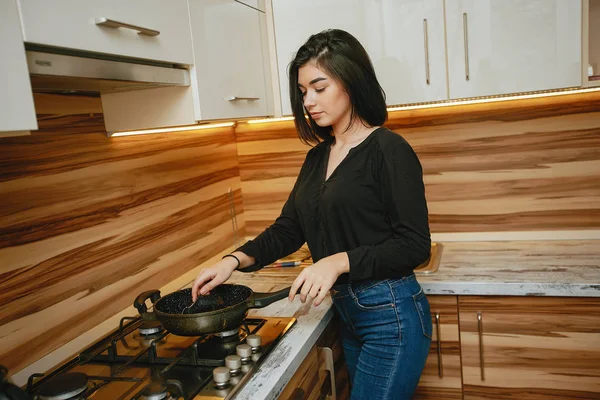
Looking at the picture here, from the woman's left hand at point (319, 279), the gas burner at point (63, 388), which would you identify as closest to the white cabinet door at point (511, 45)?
the woman's left hand at point (319, 279)

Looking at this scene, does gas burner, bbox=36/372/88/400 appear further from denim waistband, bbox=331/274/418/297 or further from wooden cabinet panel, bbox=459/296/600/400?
wooden cabinet panel, bbox=459/296/600/400

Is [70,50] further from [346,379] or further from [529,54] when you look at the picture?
[529,54]

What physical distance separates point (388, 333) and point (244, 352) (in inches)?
15.2

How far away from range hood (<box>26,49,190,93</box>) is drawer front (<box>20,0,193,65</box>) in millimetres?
26

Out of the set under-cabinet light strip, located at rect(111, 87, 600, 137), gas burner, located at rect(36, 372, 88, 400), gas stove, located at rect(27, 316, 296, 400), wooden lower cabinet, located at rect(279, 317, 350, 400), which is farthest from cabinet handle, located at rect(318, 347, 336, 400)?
under-cabinet light strip, located at rect(111, 87, 600, 137)

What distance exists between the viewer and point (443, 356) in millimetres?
1716

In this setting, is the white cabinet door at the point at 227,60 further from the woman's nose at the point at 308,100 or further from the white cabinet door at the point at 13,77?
the white cabinet door at the point at 13,77

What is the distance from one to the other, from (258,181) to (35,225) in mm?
1236

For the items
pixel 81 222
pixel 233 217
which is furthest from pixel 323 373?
pixel 233 217

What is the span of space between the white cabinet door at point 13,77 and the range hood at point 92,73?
5 cm

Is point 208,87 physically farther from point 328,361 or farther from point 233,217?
point 233,217

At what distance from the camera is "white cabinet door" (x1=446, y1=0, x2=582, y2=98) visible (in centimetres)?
162

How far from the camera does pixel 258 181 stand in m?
2.45

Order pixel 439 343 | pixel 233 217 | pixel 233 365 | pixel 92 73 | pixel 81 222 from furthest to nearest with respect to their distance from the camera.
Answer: pixel 233 217
pixel 439 343
pixel 81 222
pixel 233 365
pixel 92 73
